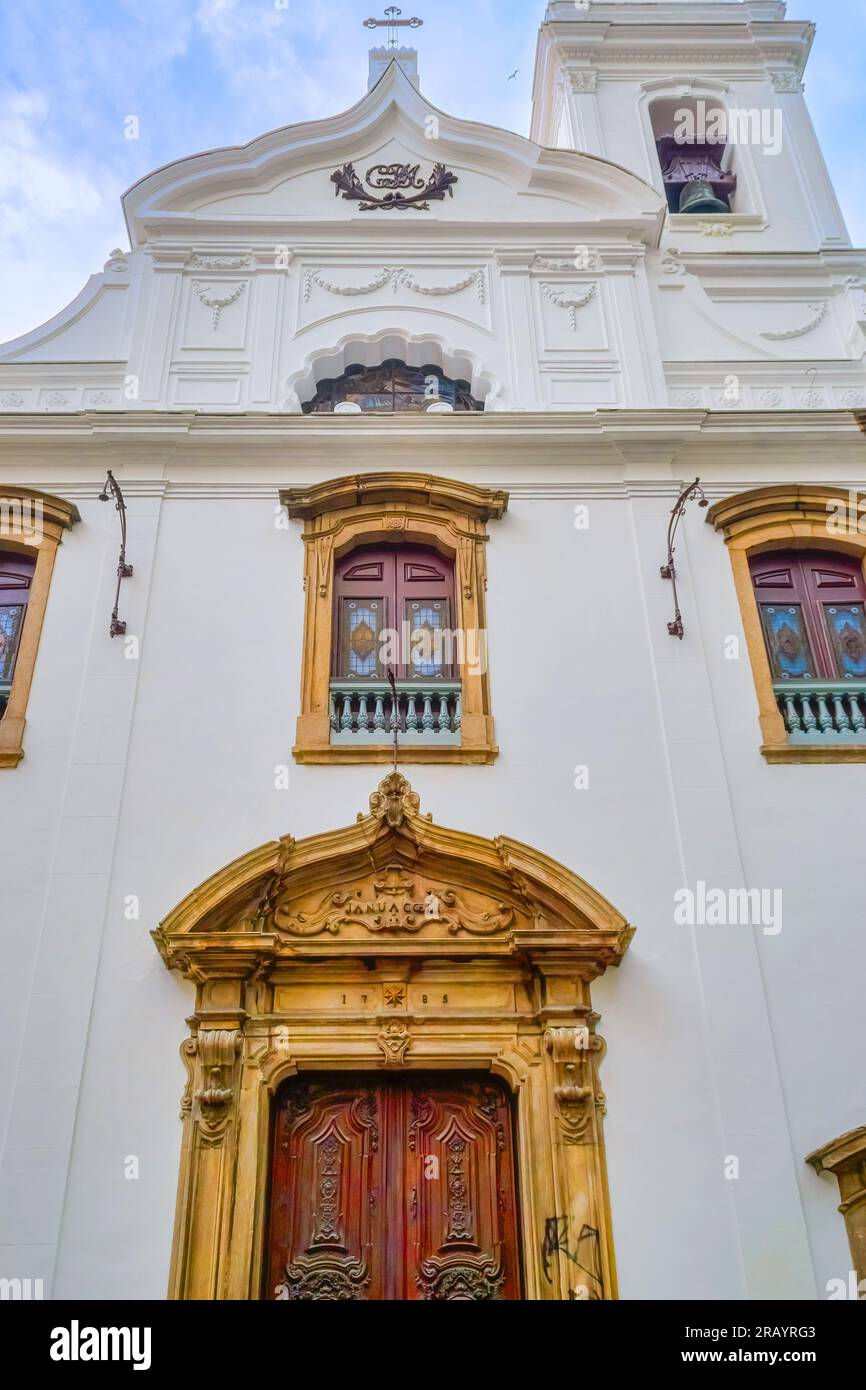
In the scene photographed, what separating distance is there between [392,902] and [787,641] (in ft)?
13.6

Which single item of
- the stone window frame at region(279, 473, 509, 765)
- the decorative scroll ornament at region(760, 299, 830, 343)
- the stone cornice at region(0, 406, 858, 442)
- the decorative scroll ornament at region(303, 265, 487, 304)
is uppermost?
the decorative scroll ornament at region(303, 265, 487, 304)

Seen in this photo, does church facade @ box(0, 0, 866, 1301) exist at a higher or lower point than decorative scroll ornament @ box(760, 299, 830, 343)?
lower

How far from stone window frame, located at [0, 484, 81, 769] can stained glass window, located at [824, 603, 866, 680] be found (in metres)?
6.65

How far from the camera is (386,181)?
12.8m

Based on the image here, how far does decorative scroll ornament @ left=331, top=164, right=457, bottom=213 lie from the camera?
12.6 m

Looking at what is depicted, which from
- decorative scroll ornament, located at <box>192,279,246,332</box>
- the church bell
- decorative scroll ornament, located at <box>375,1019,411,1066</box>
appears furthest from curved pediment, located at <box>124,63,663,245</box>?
decorative scroll ornament, located at <box>375,1019,411,1066</box>

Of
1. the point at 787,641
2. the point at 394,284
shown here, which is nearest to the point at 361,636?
the point at 787,641

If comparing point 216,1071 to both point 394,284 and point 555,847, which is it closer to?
point 555,847

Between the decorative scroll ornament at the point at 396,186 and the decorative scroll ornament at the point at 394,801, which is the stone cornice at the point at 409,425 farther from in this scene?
the decorative scroll ornament at the point at 394,801

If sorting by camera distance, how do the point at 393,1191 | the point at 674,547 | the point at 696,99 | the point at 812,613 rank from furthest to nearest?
the point at 696,99 < the point at 674,547 < the point at 812,613 < the point at 393,1191

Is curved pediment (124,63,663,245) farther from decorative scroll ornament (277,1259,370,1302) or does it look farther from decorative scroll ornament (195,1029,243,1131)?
decorative scroll ornament (277,1259,370,1302)

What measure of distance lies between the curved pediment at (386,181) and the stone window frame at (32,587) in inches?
152
